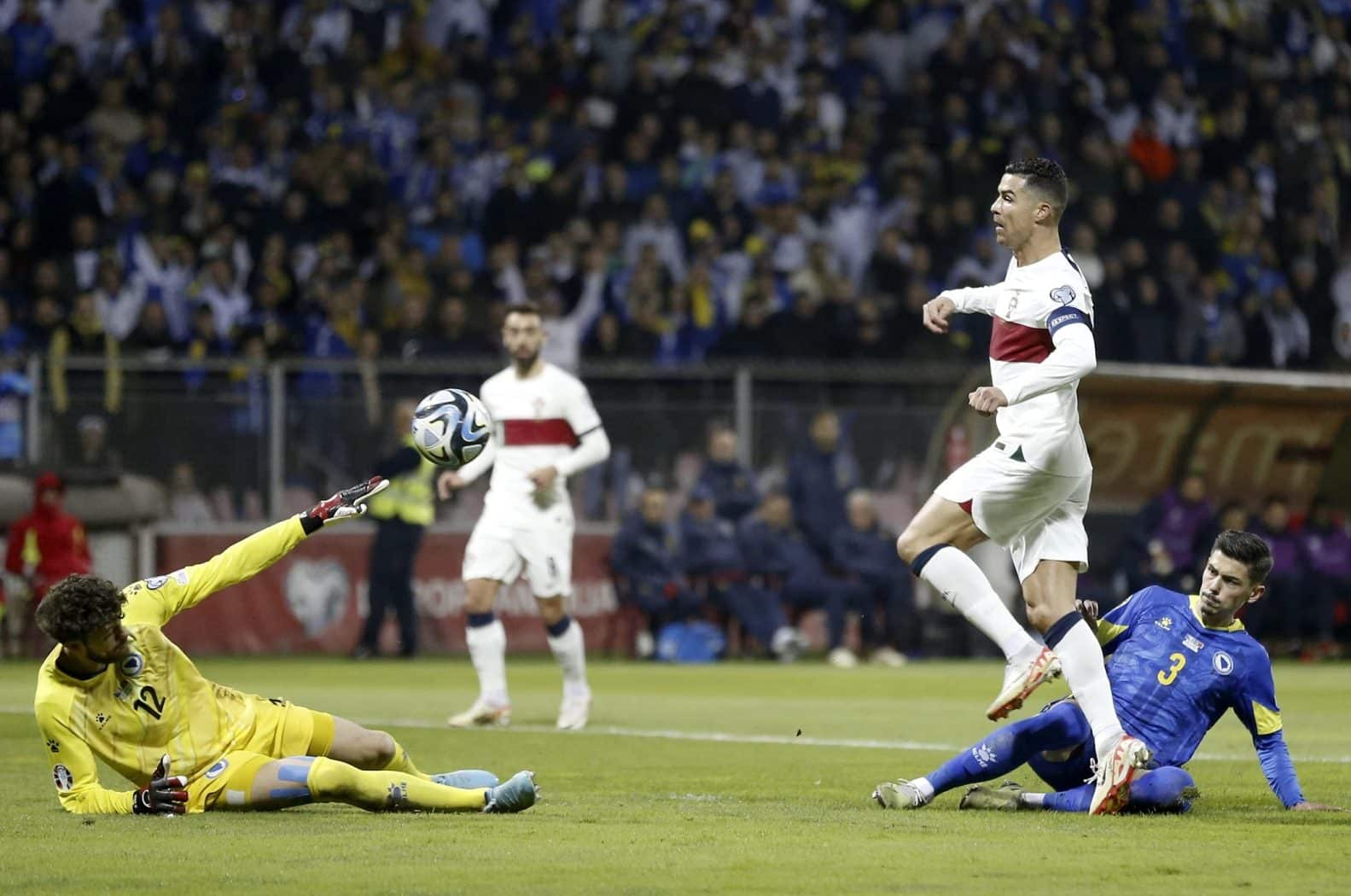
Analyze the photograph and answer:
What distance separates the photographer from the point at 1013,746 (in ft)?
24.0

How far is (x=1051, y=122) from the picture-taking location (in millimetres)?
23016

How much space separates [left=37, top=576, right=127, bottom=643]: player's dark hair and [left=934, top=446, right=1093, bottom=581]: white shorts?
10.7 feet

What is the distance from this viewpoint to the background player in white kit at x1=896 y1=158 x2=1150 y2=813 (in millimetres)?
7707

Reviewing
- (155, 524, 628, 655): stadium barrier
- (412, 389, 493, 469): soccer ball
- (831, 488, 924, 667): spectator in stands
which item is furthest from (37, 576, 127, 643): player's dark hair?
(831, 488, 924, 667): spectator in stands

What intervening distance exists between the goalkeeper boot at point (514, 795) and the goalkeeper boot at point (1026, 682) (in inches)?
67.0

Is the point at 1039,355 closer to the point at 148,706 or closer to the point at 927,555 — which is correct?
the point at 927,555

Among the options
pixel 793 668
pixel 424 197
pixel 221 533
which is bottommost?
pixel 793 668

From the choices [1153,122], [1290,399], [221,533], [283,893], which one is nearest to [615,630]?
[221,533]

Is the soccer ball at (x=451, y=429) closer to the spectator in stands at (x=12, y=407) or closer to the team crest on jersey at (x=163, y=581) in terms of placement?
the team crest on jersey at (x=163, y=581)

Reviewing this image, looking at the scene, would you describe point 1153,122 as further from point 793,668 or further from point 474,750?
point 474,750

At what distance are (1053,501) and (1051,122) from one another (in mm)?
15610

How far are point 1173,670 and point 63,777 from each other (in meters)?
3.92

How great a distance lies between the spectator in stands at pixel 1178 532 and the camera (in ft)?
62.6

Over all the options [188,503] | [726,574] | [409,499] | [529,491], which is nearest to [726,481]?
[726,574]
